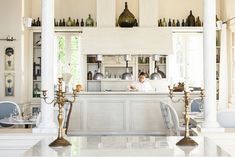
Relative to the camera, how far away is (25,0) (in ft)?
34.8

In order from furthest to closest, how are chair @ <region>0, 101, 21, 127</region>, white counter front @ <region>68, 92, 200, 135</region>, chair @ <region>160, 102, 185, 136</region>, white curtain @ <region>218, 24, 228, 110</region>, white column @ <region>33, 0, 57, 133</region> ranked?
white curtain @ <region>218, 24, 228, 110</region>
white counter front @ <region>68, 92, 200, 135</region>
chair @ <region>0, 101, 21, 127</region>
chair @ <region>160, 102, 185, 136</region>
white column @ <region>33, 0, 57, 133</region>

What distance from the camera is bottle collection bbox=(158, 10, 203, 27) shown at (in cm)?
1138

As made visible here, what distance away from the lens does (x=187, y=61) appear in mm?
11656

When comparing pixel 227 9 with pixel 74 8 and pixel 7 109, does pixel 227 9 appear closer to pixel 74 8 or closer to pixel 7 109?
pixel 74 8

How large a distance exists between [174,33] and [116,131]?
3.44 metres

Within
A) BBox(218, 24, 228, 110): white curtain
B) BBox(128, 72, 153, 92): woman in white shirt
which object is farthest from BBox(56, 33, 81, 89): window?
BBox(218, 24, 228, 110): white curtain

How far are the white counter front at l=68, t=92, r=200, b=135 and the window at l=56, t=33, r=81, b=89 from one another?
77.0 inches

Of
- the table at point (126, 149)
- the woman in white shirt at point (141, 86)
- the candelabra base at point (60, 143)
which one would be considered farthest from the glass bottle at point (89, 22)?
the candelabra base at point (60, 143)

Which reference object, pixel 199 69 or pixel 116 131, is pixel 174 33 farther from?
pixel 116 131

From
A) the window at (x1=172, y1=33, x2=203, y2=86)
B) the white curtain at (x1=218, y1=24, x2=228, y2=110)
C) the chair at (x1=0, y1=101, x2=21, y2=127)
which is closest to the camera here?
the chair at (x1=0, y1=101, x2=21, y2=127)

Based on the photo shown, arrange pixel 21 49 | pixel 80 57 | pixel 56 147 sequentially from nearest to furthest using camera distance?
pixel 56 147
pixel 21 49
pixel 80 57

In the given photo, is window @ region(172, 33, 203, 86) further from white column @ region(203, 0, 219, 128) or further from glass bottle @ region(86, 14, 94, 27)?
white column @ region(203, 0, 219, 128)

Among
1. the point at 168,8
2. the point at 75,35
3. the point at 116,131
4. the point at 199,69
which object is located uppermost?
the point at 168,8

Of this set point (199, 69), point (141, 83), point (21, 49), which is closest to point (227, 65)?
point (199, 69)
